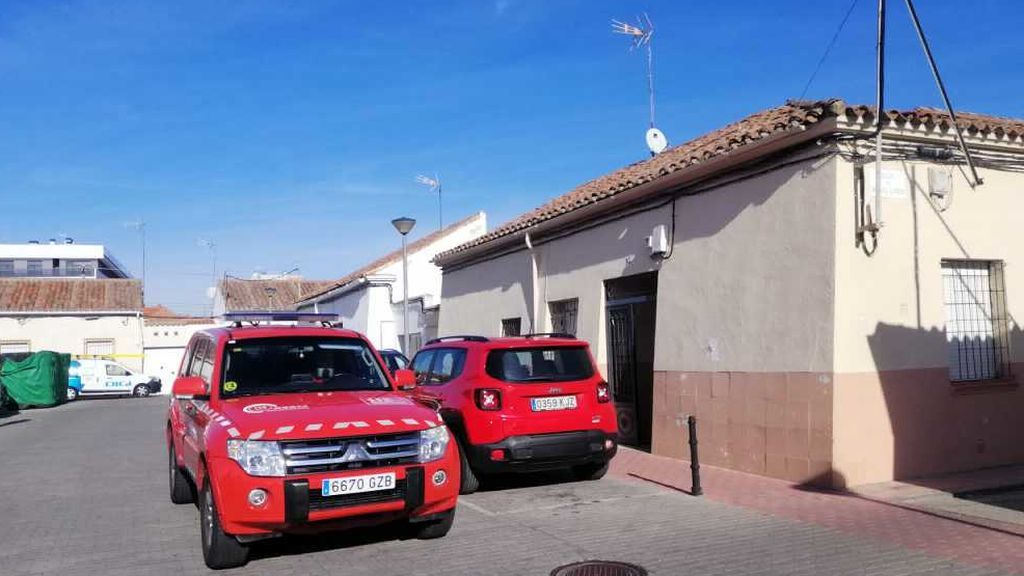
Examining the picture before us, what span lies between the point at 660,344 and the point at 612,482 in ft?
8.78

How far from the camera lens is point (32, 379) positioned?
29.7 meters

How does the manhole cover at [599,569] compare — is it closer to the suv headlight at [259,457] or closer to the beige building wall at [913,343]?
the suv headlight at [259,457]

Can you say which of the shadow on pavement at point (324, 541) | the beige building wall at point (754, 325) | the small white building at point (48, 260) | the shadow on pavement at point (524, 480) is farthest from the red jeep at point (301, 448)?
the small white building at point (48, 260)

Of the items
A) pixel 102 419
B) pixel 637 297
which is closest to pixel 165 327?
pixel 102 419

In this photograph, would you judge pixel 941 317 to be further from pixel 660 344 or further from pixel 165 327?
pixel 165 327

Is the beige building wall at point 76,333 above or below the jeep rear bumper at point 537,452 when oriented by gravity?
above

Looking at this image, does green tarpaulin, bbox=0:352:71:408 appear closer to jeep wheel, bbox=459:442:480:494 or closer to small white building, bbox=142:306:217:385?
small white building, bbox=142:306:217:385

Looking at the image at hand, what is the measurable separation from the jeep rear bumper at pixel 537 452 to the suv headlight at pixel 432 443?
2.11 m

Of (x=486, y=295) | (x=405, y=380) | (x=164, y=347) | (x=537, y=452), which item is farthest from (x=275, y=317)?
(x=164, y=347)

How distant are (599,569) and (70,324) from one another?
41377mm

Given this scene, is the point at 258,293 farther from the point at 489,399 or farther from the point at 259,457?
the point at 259,457

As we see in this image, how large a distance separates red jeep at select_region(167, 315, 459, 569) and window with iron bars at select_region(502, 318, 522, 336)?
912 cm

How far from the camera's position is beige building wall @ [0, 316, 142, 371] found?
3975 centimetres

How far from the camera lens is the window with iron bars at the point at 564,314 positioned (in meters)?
13.9
